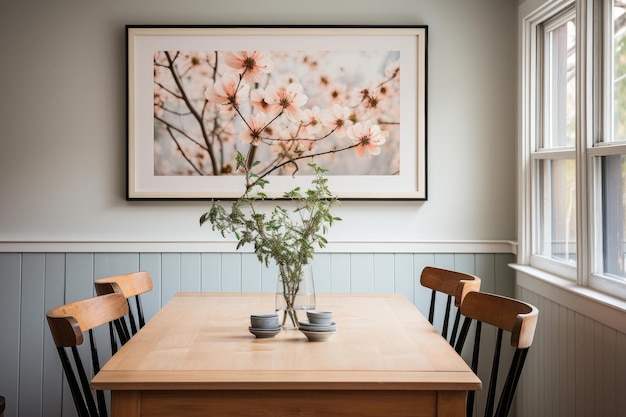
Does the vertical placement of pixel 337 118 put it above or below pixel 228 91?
below

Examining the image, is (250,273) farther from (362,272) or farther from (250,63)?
(250,63)

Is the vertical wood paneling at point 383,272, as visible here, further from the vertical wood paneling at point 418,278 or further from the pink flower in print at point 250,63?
the pink flower in print at point 250,63

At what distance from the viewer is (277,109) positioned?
371 cm

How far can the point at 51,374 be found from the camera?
3736 millimetres

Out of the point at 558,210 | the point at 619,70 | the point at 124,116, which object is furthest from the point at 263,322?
the point at 124,116

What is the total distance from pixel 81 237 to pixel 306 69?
57.3 inches

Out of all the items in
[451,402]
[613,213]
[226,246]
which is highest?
[613,213]

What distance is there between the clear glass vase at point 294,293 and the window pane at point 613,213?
1.16 meters

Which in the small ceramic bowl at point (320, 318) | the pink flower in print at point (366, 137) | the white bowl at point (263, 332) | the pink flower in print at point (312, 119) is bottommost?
the white bowl at point (263, 332)

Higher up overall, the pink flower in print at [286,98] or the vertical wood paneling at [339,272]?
the pink flower in print at [286,98]

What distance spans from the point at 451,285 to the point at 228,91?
1548mm

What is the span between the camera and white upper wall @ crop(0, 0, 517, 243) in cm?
372

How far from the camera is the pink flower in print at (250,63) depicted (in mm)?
3697

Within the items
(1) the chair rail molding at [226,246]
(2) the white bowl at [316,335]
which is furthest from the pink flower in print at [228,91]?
(2) the white bowl at [316,335]
